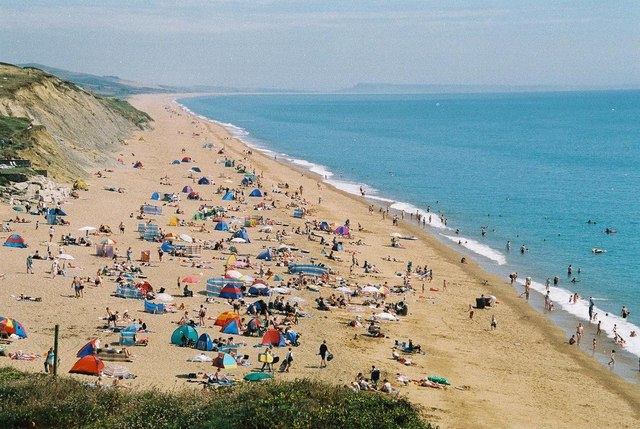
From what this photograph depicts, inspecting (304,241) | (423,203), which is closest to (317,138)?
(423,203)

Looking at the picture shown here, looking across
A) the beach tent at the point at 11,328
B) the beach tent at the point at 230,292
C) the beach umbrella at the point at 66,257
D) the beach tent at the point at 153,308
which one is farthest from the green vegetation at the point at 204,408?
the beach umbrella at the point at 66,257

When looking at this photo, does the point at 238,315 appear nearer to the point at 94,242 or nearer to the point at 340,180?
the point at 94,242

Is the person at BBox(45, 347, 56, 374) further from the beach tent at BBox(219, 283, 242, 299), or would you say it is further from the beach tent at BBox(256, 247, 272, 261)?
the beach tent at BBox(256, 247, 272, 261)

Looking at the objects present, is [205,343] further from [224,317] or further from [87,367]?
[87,367]

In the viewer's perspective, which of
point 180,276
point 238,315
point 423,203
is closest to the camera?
point 238,315

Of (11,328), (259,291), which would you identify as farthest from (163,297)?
(11,328)

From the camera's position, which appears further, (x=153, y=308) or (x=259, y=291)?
(x=259, y=291)
